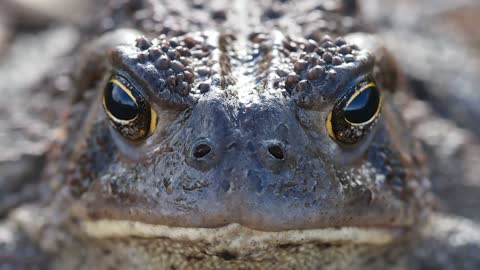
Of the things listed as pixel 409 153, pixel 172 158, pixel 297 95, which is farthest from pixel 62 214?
pixel 409 153

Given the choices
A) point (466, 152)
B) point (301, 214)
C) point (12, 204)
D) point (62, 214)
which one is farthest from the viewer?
point (466, 152)

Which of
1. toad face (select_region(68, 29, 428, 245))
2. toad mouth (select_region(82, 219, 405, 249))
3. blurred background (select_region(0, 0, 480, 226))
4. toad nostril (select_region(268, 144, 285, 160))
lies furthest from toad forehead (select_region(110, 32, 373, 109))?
blurred background (select_region(0, 0, 480, 226))

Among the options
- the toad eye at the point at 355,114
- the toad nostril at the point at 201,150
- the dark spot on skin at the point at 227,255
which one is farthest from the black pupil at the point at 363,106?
the dark spot on skin at the point at 227,255

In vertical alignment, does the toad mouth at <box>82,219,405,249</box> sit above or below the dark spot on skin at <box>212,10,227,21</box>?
below

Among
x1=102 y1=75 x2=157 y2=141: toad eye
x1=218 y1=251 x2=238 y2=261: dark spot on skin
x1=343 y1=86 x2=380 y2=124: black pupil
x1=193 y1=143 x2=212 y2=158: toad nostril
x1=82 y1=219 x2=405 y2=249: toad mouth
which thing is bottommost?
x1=218 y1=251 x2=238 y2=261: dark spot on skin

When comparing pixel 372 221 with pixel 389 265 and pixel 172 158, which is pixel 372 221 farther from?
pixel 172 158

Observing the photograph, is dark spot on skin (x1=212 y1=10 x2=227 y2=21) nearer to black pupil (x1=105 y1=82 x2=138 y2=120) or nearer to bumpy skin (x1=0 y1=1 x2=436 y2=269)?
bumpy skin (x1=0 y1=1 x2=436 y2=269)
